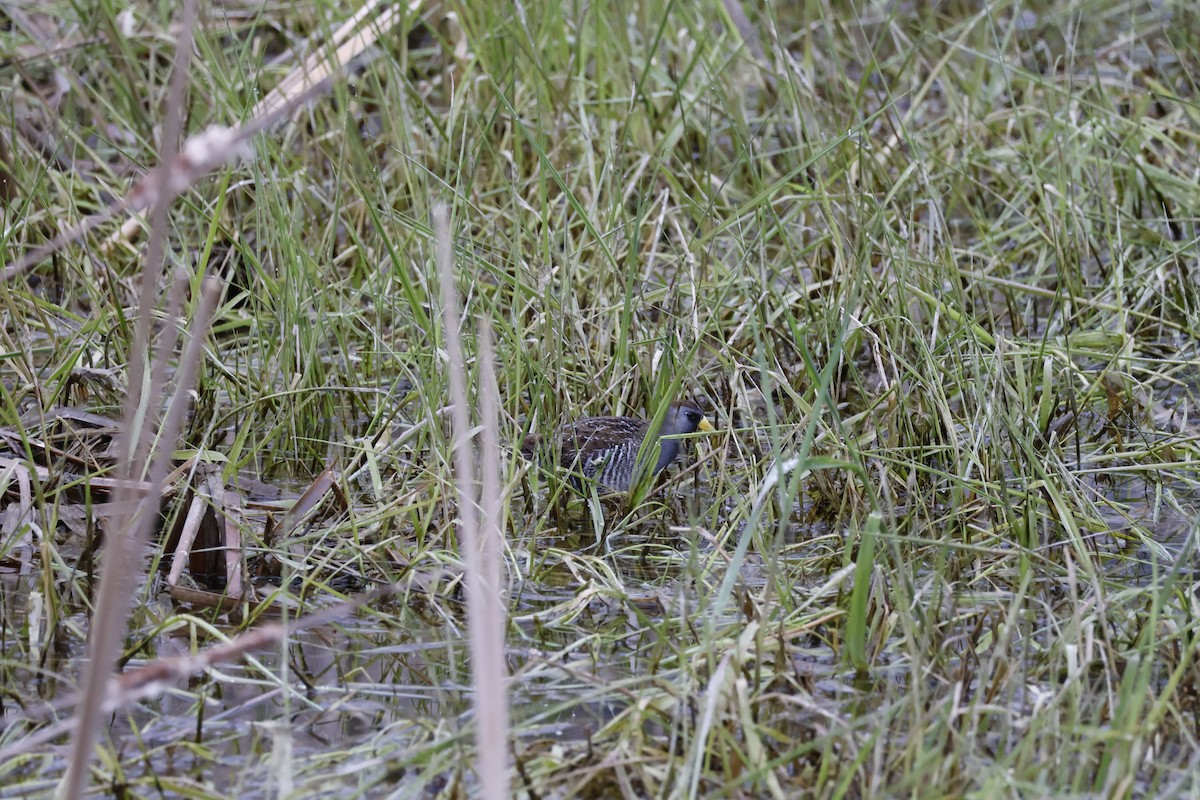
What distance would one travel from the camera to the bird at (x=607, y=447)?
3803 millimetres

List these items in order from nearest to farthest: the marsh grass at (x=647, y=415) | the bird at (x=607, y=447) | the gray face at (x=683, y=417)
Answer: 1. the marsh grass at (x=647, y=415)
2. the bird at (x=607, y=447)
3. the gray face at (x=683, y=417)

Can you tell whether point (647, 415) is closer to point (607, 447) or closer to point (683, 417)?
point (683, 417)

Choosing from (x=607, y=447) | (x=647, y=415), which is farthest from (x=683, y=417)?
(x=607, y=447)

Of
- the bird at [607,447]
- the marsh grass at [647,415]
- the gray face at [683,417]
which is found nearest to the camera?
the marsh grass at [647,415]

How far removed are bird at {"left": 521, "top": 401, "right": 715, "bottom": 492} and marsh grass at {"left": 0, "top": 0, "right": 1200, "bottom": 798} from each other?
3.7 inches

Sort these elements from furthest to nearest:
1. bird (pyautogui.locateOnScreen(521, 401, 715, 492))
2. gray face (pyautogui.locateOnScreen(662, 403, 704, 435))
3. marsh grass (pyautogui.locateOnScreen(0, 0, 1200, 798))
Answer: gray face (pyautogui.locateOnScreen(662, 403, 704, 435)) → bird (pyautogui.locateOnScreen(521, 401, 715, 492)) → marsh grass (pyautogui.locateOnScreen(0, 0, 1200, 798))

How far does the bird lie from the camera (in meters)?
3.80

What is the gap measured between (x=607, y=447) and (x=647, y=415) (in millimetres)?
331

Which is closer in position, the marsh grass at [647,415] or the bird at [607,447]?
the marsh grass at [647,415]

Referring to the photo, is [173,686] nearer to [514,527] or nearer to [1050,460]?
[514,527]

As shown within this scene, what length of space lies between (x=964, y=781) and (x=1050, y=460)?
142cm

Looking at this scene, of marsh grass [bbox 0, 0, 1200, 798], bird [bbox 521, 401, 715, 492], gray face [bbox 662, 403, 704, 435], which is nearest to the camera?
marsh grass [bbox 0, 0, 1200, 798]

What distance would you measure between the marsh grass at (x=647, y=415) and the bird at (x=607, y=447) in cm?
9

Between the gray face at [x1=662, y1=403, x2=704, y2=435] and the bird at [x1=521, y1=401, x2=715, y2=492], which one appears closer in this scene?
the bird at [x1=521, y1=401, x2=715, y2=492]
